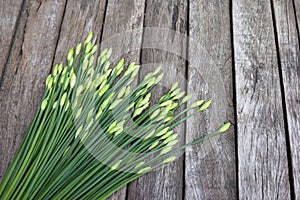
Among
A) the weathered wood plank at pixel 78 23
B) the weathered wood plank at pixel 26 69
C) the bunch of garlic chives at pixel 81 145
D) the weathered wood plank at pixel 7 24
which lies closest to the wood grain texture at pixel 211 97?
the bunch of garlic chives at pixel 81 145

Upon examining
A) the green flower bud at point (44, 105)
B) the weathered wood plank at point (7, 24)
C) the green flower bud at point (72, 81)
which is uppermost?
the weathered wood plank at point (7, 24)

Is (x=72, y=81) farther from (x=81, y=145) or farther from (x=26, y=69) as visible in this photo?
(x=26, y=69)

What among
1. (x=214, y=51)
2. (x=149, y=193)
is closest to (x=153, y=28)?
(x=214, y=51)

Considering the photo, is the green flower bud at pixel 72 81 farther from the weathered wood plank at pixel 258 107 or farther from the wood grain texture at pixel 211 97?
the weathered wood plank at pixel 258 107

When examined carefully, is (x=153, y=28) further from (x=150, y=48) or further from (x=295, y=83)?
(x=295, y=83)

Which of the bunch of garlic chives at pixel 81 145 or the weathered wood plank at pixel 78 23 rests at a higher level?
the weathered wood plank at pixel 78 23

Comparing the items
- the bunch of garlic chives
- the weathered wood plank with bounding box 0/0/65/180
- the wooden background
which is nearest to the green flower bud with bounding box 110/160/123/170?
the bunch of garlic chives

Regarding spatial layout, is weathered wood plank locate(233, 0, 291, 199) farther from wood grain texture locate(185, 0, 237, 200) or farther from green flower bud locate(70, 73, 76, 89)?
green flower bud locate(70, 73, 76, 89)
